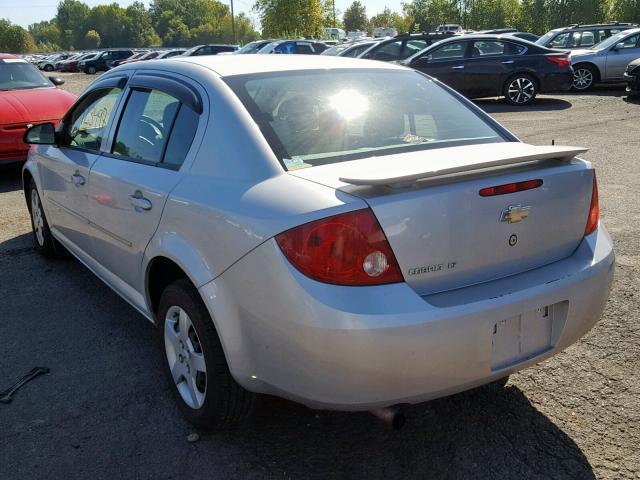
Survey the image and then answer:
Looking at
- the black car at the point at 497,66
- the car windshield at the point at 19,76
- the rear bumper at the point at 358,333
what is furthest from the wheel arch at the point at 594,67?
the rear bumper at the point at 358,333

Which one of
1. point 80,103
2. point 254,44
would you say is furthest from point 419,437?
point 254,44

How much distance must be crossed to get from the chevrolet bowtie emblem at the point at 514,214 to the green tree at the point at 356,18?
95615 mm

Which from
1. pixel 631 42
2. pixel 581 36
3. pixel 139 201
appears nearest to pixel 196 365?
pixel 139 201

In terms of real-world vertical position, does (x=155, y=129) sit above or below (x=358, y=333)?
above

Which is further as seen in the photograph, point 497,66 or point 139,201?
point 497,66

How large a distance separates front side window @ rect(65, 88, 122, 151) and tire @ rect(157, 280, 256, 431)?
1444mm

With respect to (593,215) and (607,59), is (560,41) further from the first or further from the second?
(593,215)

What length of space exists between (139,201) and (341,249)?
1.32 m

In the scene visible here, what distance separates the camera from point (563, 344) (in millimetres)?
2674

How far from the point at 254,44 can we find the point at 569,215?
24041mm

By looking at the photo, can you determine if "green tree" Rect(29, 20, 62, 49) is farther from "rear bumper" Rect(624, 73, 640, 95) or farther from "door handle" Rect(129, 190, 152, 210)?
"door handle" Rect(129, 190, 152, 210)

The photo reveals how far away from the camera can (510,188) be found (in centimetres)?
252

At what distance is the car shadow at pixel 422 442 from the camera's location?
2.60m

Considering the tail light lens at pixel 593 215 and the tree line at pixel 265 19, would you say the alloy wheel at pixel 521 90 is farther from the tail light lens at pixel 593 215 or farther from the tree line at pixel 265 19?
the tree line at pixel 265 19
